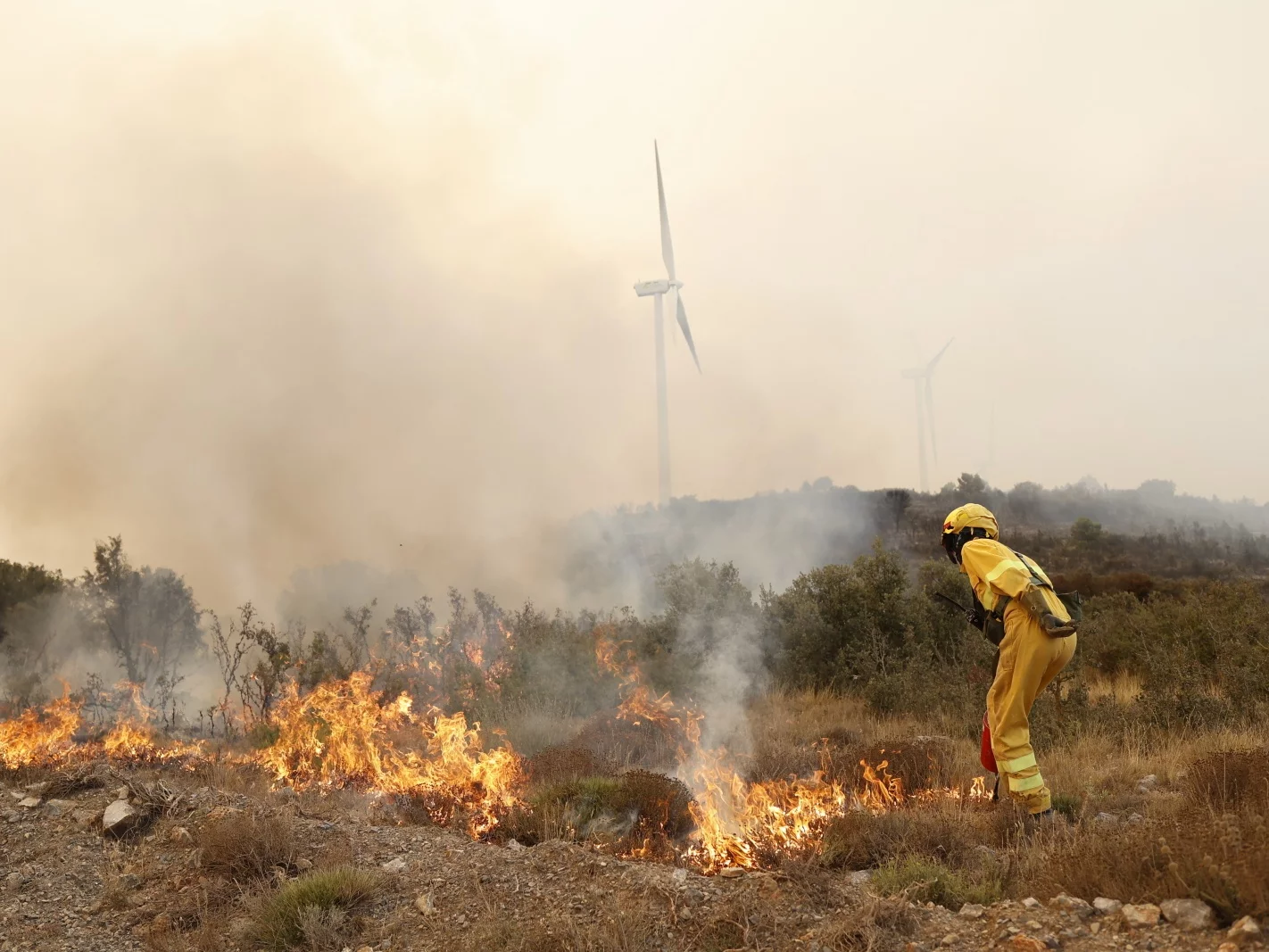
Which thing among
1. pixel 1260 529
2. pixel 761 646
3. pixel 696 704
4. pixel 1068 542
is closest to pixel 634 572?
pixel 761 646

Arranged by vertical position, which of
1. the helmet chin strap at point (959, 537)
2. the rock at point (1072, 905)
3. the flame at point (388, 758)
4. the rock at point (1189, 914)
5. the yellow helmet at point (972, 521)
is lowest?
the flame at point (388, 758)

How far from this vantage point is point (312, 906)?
4.96m

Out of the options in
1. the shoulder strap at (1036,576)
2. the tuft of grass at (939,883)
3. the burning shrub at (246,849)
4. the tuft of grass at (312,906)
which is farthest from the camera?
the burning shrub at (246,849)

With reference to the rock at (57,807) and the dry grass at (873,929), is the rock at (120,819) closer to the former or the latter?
the rock at (57,807)

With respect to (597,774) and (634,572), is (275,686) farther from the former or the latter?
(634,572)

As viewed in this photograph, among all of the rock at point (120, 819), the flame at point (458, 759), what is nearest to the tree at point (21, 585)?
the flame at point (458, 759)

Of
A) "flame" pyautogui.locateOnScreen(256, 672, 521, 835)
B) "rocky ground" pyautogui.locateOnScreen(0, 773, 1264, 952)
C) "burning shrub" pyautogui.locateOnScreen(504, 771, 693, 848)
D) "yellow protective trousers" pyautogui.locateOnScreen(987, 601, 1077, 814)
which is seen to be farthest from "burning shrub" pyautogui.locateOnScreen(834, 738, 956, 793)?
"flame" pyautogui.locateOnScreen(256, 672, 521, 835)

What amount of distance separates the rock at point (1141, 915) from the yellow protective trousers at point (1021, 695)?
1.77 meters

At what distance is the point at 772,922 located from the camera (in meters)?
4.26

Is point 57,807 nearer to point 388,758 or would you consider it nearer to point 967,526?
point 388,758

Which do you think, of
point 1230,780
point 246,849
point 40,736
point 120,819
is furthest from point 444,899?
point 40,736

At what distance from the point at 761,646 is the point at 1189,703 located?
5.77 metres

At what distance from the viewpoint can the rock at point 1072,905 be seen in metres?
3.88

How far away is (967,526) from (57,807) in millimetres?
8834
